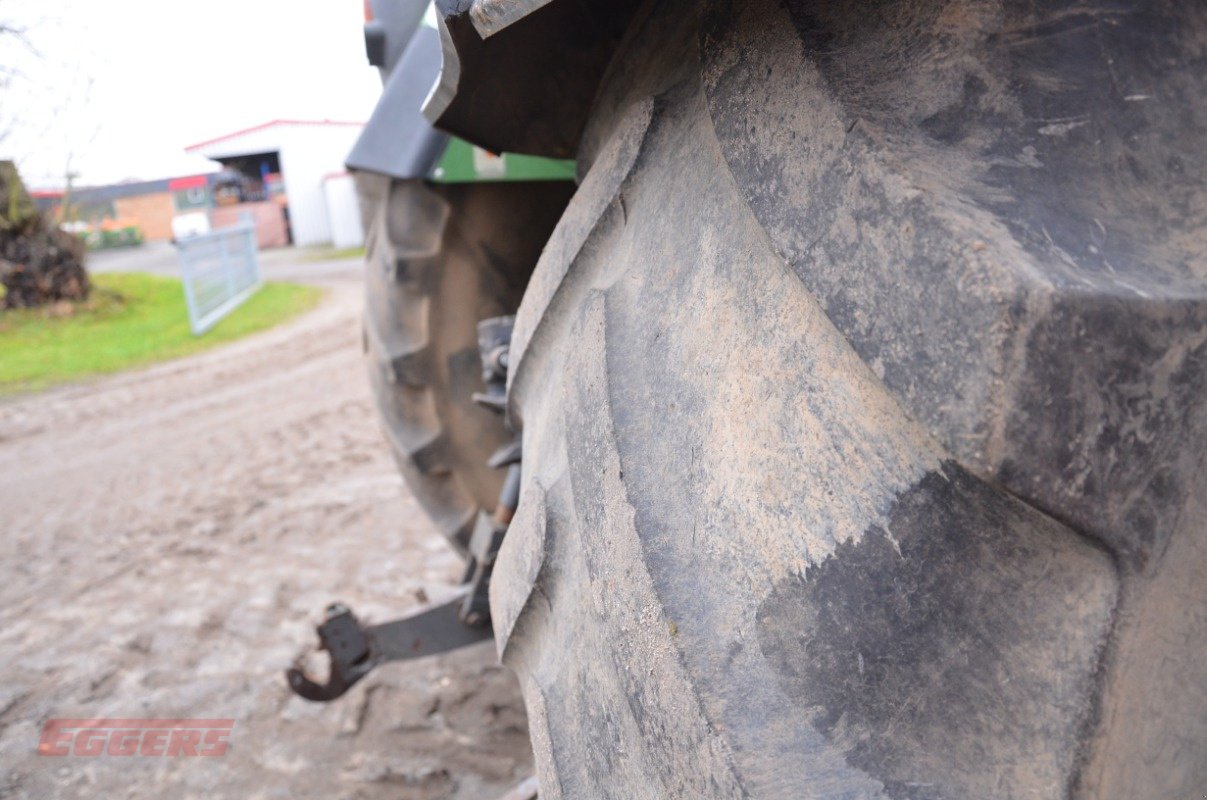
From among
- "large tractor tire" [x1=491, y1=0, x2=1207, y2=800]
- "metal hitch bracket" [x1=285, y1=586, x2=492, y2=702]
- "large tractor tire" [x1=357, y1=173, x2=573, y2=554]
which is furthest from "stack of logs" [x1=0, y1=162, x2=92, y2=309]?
"large tractor tire" [x1=491, y1=0, x2=1207, y2=800]

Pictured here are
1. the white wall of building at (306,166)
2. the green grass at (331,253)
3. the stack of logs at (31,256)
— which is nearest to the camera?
the stack of logs at (31,256)

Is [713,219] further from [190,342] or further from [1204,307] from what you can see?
[190,342]

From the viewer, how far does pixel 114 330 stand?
696 centimetres

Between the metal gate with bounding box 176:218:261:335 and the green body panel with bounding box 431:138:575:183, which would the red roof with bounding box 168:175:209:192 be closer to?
the metal gate with bounding box 176:218:261:335

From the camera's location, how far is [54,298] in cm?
769

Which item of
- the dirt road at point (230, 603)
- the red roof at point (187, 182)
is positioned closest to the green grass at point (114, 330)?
the dirt road at point (230, 603)

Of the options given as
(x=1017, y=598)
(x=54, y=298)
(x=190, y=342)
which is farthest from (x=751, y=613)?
(x=54, y=298)

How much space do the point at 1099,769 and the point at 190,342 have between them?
6610 mm

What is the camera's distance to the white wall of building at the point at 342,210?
16.3m

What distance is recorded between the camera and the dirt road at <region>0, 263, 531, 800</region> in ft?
4.88

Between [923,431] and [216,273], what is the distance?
8.15 metres

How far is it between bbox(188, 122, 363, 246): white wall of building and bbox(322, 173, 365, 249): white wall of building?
45 centimetres

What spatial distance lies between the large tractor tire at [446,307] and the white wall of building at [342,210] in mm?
15429

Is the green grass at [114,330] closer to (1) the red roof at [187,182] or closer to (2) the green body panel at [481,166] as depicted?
(2) the green body panel at [481,166]
